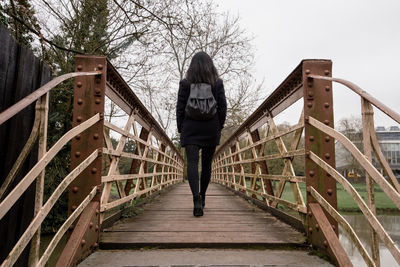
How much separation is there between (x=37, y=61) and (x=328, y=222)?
2.24 m

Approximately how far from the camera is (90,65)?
2248 mm

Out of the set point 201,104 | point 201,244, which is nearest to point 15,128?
point 201,244

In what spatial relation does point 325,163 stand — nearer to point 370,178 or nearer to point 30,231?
point 370,178

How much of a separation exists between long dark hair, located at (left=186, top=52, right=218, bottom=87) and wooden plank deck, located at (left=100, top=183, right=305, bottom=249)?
1.49 metres

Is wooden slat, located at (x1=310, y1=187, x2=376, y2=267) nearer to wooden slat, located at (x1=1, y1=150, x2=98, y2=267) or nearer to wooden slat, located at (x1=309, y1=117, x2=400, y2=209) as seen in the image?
wooden slat, located at (x1=309, y1=117, x2=400, y2=209)

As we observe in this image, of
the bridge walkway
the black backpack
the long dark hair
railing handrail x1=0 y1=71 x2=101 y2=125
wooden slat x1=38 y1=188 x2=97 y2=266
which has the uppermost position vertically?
the long dark hair

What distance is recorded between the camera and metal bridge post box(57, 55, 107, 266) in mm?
2008

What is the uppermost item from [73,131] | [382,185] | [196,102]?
[196,102]

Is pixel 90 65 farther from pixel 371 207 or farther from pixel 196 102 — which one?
pixel 371 207

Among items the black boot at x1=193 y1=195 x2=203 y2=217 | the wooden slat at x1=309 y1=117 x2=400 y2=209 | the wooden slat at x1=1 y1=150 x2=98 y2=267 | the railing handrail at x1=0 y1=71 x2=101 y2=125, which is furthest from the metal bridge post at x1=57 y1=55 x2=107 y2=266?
the wooden slat at x1=309 y1=117 x2=400 y2=209

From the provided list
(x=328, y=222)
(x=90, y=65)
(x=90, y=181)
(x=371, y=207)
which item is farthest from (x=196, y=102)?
(x=371, y=207)

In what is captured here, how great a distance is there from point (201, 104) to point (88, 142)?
1230 millimetres

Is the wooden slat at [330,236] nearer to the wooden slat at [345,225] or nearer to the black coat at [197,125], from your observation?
the wooden slat at [345,225]

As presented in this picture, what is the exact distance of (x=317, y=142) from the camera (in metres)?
2.22
